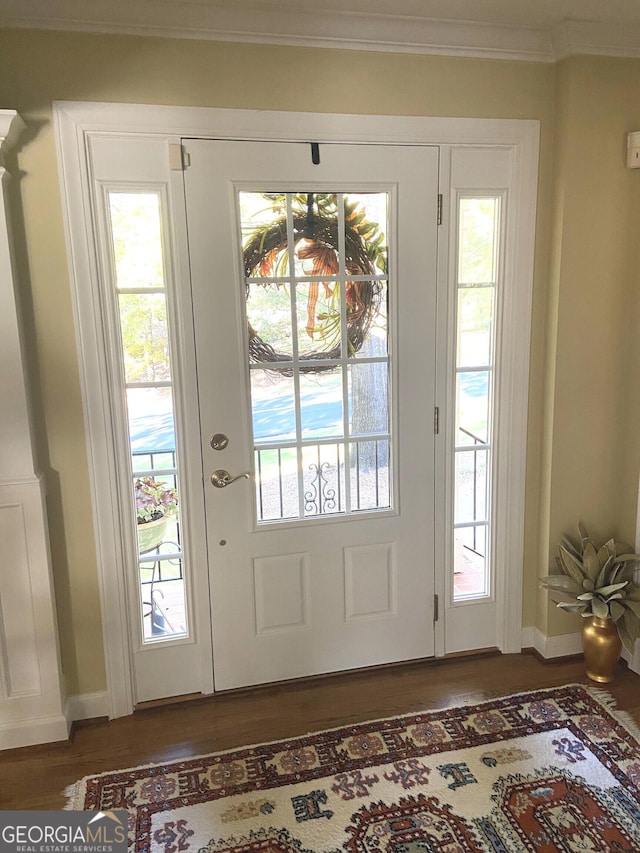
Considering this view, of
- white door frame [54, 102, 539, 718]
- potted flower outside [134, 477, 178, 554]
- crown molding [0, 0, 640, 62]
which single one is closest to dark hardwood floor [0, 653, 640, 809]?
white door frame [54, 102, 539, 718]

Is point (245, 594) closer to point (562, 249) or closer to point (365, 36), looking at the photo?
point (562, 249)

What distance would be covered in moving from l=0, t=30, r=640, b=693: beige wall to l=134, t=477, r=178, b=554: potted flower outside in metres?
0.19

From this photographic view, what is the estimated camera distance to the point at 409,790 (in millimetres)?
1992

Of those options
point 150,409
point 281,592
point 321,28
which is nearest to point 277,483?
point 281,592

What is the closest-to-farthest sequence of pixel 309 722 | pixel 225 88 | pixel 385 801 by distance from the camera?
1. pixel 385 801
2. pixel 225 88
3. pixel 309 722

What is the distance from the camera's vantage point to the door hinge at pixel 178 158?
7.02 ft

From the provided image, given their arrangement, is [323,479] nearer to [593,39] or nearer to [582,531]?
[582,531]

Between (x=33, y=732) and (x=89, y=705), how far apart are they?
0.20m

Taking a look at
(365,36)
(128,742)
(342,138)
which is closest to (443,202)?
(342,138)

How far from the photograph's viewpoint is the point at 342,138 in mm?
2258

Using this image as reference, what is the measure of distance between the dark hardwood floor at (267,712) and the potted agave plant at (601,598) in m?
0.13

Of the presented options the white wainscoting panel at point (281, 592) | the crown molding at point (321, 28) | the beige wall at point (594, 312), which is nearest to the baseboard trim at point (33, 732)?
the white wainscoting panel at point (281, 592)

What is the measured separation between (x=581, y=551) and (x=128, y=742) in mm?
1909

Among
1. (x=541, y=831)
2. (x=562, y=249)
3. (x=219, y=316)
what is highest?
(x=562, y=249)
